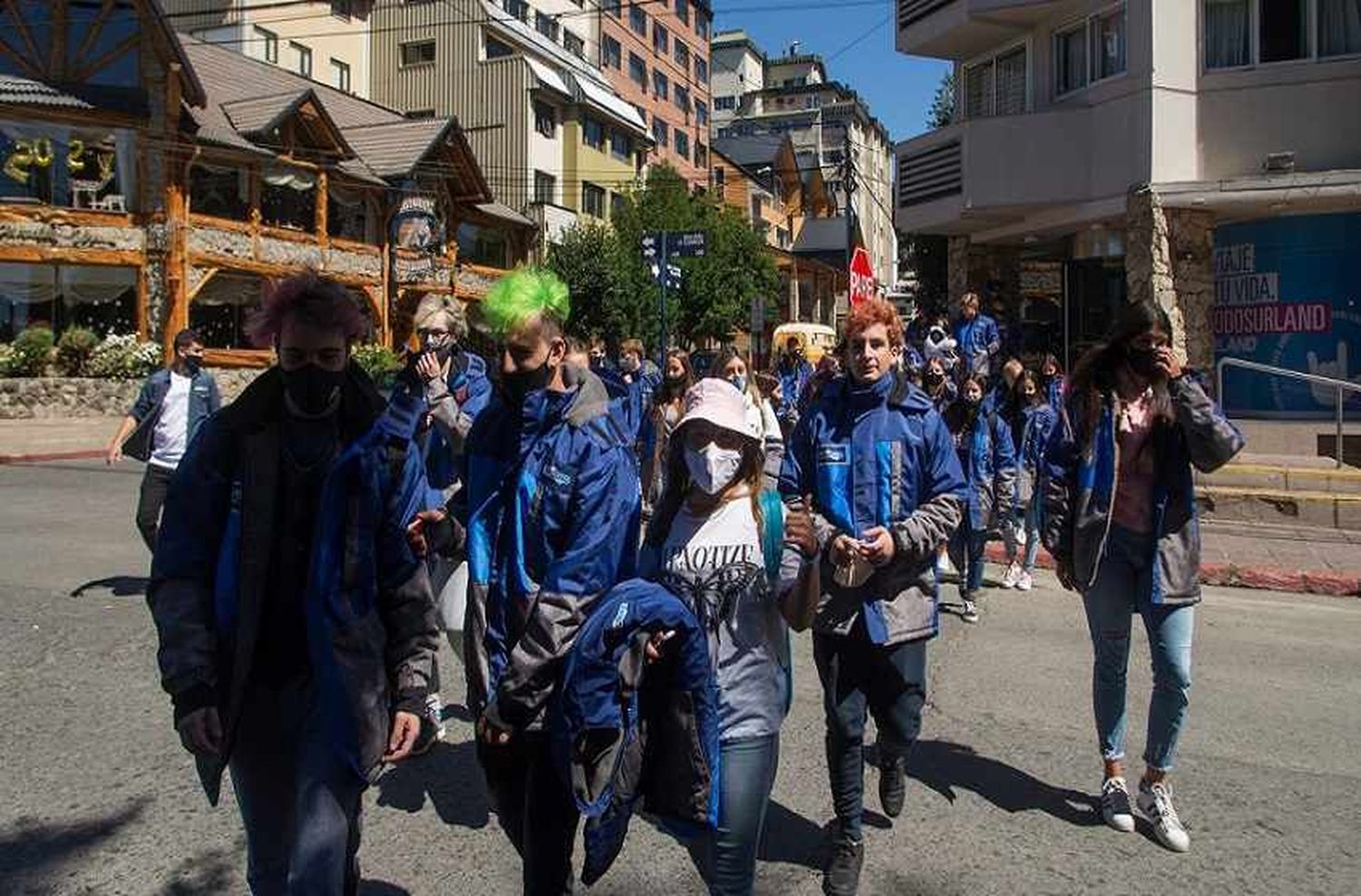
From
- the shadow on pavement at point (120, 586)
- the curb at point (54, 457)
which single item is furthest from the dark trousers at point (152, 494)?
the curb at point (54, 457)

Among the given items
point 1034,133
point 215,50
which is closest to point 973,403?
point 1034,133

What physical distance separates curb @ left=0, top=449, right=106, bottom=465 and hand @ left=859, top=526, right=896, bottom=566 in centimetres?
1923

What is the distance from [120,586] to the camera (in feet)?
26.1

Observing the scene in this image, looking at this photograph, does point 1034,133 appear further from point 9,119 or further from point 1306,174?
point 9,119

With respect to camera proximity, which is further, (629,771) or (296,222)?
(296,222)

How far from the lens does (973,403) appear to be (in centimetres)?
804

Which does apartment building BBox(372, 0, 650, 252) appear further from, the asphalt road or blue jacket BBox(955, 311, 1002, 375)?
the asphalt road

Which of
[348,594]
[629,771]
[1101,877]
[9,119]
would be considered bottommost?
[1101,877]

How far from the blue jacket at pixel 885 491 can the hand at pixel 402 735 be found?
4.87 ft

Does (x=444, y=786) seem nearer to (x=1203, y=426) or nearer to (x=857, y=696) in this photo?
(x=857, y=696)

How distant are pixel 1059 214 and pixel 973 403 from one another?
9.82m

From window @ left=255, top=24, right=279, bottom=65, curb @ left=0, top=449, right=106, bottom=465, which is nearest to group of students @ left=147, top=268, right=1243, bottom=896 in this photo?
curb @ left=0, top=449, right=106, bottom=465

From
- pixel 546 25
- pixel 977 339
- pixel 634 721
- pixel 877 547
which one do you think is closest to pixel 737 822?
pixel 634 721

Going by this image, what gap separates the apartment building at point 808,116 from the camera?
8381 cm
